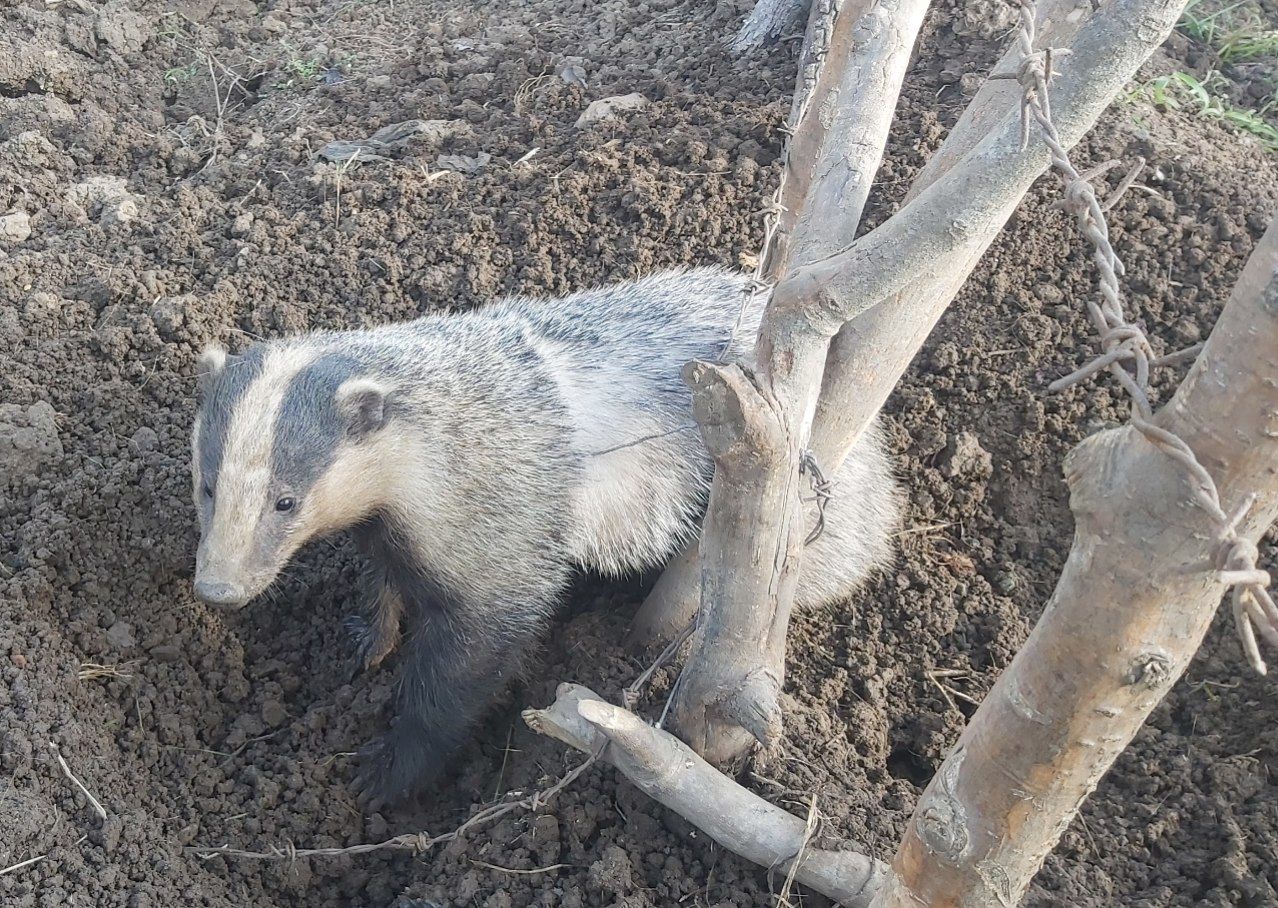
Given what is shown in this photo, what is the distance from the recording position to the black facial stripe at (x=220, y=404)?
3.31m

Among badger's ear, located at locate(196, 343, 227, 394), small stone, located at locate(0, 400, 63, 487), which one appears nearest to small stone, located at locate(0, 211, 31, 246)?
small stone, located at locate(0, 400, 63, 487)

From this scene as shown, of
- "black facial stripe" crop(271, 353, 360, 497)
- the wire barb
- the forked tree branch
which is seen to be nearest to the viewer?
the forked tree branch

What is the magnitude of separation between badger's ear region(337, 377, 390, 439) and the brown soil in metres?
1.04

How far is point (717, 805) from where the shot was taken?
2809 mm

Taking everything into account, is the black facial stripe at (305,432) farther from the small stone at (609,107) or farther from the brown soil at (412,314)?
the small stone at (609,107)

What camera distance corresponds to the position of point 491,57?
5.79 meters

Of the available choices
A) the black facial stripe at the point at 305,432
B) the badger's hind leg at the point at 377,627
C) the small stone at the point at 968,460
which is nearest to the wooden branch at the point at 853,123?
the small stone at the point at 968,460

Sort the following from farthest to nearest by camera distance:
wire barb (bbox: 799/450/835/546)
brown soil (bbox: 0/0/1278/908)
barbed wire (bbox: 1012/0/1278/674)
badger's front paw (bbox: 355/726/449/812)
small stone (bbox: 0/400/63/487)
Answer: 1. small stone (bbox: 0/400/63/487)
2. badger's front paw (bbox: 355/726/449/812)
3. brown soil (bbox: 0/0/1278/908)
4. wire barb (bbox: 799/450/835/546)
5. barbed wire (bbox: 1012/0/1278/674)

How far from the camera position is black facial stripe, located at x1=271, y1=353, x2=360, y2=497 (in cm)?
330

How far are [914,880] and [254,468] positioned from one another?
218cm

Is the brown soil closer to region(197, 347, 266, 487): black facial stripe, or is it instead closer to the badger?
the badger

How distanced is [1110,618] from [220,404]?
8.82ft

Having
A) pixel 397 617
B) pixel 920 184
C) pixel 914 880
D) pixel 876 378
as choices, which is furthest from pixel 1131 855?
pixel 397 617

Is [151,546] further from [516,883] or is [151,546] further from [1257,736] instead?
[1257,736]
